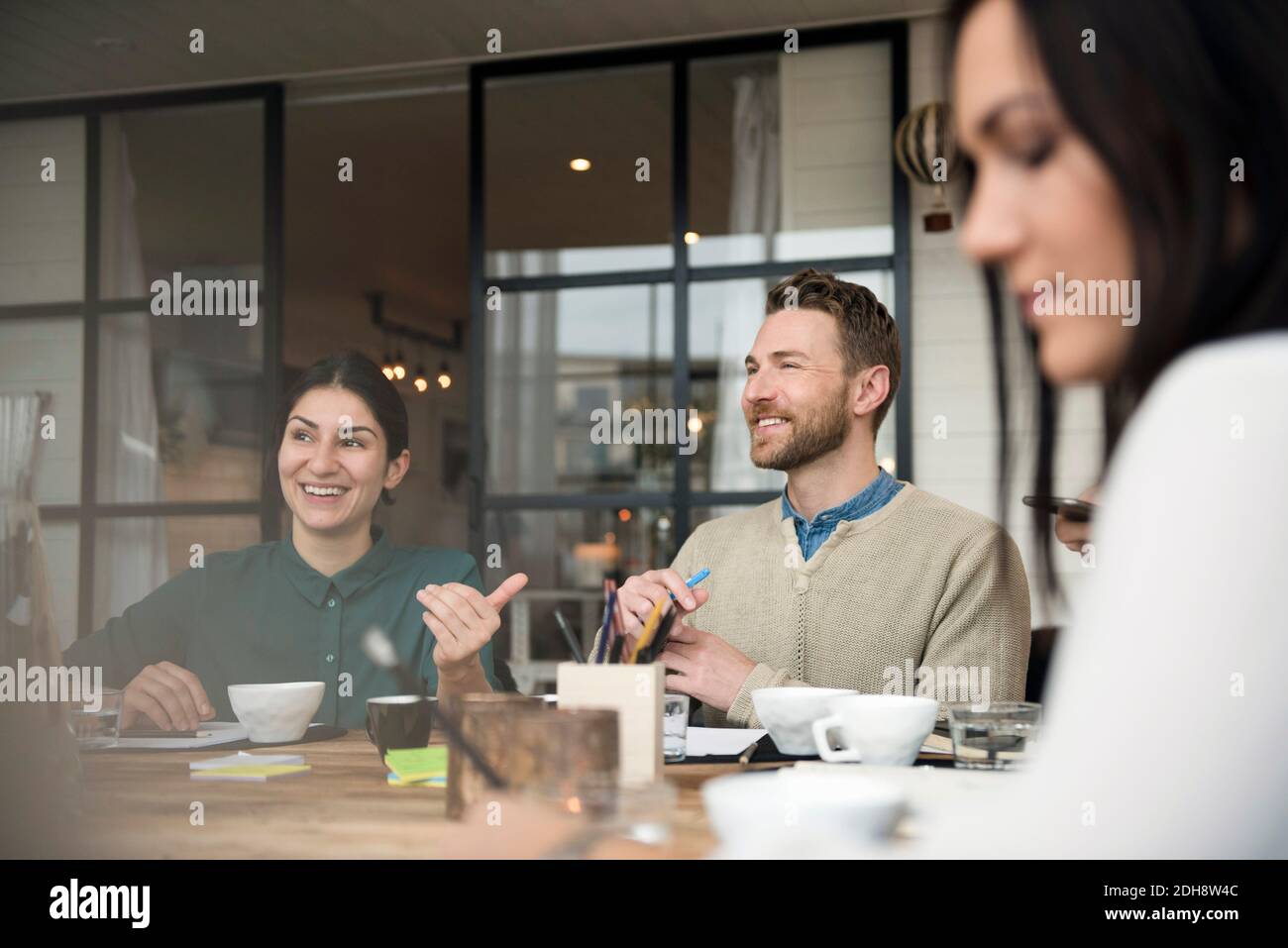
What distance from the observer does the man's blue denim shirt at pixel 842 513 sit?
220cm

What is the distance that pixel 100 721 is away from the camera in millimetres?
1369

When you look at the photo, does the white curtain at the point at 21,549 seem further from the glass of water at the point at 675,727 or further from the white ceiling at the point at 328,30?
the white ceiling at the point at 328,30

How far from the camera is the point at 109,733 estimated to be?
1.39 metres

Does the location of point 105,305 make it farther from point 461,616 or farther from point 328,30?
point 461,616

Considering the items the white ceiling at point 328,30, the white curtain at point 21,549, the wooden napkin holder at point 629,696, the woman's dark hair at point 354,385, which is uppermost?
the white ceiling at point 328,30

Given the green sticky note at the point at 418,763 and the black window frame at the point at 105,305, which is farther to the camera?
the black window frame at the point at 105,305

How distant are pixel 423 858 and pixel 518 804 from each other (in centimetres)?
9

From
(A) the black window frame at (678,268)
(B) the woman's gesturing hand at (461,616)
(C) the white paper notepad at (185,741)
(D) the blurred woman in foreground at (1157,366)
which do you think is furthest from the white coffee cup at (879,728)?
(A) the black window frame at (678,268)

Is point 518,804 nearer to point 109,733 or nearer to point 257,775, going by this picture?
point 257,775

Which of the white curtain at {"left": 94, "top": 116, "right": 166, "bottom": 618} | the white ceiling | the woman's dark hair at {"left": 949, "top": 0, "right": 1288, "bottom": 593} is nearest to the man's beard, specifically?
the woman's dark hair at {"left": 949, "top": 0, "right": 1288, "bottom": 593}

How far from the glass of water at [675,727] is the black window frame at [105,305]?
3.01 meters

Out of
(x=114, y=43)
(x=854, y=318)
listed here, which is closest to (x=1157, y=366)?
(x=854, y=318)

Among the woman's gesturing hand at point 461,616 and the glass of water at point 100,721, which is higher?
the woman's gesturing hand at point 461,616
